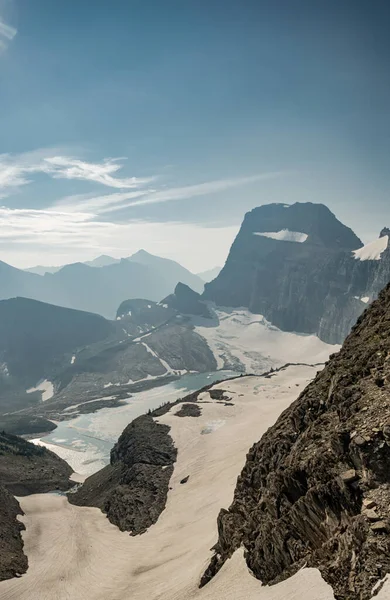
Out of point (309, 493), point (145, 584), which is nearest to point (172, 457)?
point (145, 584)

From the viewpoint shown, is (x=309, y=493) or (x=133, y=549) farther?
(x=133, y=549)

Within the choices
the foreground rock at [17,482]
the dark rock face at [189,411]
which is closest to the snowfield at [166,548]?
the foreground rock at [17,482]

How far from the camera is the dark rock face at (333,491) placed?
22.6 m

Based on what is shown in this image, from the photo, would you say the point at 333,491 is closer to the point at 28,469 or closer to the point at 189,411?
the point at 189,411

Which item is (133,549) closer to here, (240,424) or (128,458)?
(128,458)

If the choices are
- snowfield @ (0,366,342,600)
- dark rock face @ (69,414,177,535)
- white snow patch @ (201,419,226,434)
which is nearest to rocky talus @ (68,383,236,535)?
dark rock face @ (69,414,177,535)

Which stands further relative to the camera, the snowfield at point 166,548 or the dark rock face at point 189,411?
the dark rock face at point 189,411

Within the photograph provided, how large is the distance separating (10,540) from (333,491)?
60.5 m

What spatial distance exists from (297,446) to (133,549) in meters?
41.6

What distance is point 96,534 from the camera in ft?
241

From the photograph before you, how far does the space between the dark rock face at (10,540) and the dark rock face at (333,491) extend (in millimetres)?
33596

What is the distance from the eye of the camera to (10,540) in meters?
66.3

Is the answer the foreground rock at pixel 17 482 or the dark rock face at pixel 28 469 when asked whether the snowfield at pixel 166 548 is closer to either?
the foreground rock at pixel 17 482

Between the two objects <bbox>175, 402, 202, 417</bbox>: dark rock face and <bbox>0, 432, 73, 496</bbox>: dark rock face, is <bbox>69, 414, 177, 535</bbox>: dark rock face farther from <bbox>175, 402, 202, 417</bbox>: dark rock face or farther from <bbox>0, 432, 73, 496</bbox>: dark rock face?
<bbox>0, 432, 73, 496</bbox>: dark rock face
